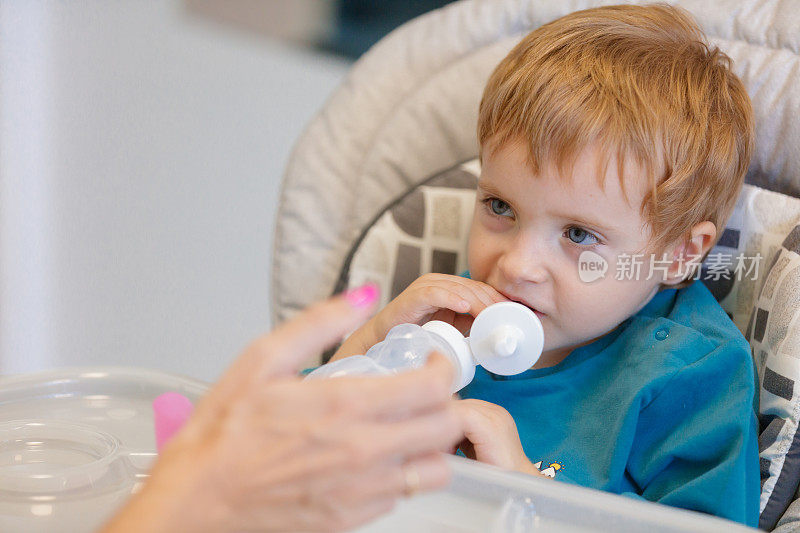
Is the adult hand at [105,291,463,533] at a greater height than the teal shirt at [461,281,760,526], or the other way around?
the adult hand at [105,291,463,533]

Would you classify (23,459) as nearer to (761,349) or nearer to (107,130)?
(761,349)

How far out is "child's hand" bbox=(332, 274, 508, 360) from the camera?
32.1 inches

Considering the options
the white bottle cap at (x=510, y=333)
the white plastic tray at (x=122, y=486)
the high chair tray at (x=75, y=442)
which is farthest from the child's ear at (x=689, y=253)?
the high chair tray at (x=75, y=442)

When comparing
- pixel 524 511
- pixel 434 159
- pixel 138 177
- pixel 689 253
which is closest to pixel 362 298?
pixel 524 511

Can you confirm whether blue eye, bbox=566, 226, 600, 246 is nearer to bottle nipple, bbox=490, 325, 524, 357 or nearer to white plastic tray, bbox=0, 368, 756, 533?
bottle nipple, bbox=490, 325, 524, 357

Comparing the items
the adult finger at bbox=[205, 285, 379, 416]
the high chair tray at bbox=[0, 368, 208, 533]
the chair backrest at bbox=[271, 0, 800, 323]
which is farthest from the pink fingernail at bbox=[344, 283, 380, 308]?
the chair backrest at bbox=[271, 0, 800, 323]

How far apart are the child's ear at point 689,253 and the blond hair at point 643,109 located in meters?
0.02

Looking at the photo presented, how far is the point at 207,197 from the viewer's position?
6.93 feet

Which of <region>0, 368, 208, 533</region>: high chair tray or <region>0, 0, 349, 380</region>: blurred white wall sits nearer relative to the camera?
<region>0, 368, 208, 533</region>: high chair tray

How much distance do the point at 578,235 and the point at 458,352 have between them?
18 centimetres

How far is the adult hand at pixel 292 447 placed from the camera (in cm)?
41

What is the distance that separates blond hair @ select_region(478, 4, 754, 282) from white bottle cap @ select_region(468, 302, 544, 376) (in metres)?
0.14

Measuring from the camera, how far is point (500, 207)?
0.85 meters

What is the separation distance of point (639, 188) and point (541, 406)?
0.24m
